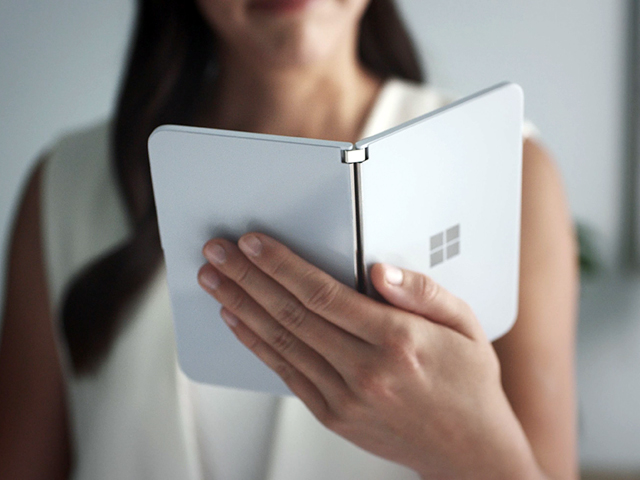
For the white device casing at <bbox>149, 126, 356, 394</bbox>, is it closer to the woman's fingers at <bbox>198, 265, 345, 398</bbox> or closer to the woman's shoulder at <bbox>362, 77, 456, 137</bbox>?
the woman's fingers at <bbox>198, 265, 345, 398</bbox>

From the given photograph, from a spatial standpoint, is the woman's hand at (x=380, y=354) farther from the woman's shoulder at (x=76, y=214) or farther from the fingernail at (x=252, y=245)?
the woman's shoulder at (x=76, y=214)

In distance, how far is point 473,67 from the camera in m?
1.55

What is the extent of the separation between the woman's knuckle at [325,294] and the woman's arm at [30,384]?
559mm

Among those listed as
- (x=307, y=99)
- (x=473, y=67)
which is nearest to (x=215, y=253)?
(x=307, y=99)

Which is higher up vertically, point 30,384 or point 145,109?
point 145,109

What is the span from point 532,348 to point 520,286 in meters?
0.06

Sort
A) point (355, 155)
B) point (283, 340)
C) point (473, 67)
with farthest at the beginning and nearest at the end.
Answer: point (473, 67) < point (283, 340) < point (355, 155)

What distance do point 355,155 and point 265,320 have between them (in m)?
0.15

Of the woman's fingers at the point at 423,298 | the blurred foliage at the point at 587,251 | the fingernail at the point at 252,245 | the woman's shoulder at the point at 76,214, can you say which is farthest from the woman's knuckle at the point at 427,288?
the blurred foliage at the point at 587,251

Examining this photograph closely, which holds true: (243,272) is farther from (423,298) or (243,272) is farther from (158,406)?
(158,406)

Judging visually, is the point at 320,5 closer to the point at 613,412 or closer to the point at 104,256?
the point at 104,256

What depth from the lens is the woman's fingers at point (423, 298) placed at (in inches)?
16.3

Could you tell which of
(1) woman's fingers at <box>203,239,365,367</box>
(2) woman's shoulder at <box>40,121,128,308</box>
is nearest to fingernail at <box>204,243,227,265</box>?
(1) woman's fingers at <box>203,239,365,367</box>

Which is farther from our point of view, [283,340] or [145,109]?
[145,109]
